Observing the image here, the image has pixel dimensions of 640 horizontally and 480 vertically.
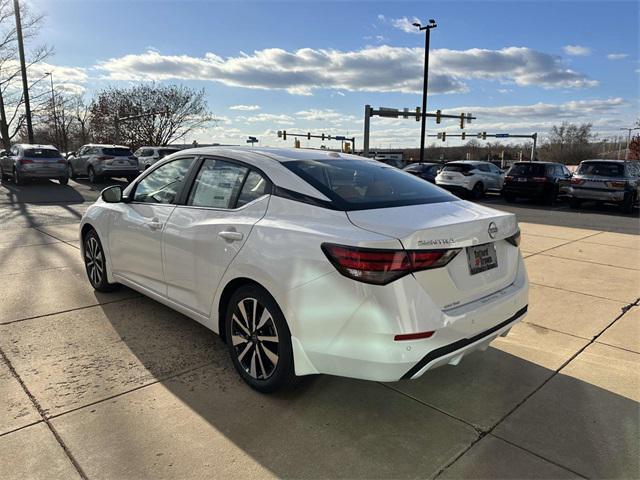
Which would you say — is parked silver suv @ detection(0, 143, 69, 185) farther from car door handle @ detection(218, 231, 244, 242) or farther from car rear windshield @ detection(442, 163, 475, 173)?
car door handle @ detection(218, 231, 244, 242)

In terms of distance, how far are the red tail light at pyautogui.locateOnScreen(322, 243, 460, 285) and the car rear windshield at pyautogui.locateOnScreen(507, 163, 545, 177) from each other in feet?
57.9

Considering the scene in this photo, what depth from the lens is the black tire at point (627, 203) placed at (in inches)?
600

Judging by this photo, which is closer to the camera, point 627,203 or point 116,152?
point 627,203

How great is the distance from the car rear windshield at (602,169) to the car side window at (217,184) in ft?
52.6

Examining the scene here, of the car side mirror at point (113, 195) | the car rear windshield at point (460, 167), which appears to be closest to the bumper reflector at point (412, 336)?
the car side mirror at point (113, 195)

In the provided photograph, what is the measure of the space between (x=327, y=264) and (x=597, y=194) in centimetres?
1622

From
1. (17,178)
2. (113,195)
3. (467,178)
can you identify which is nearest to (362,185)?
(113,195)

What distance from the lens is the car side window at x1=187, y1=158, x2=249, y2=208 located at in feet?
11.0

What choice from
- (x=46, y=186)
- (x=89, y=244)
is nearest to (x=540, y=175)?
(x=89, y=244)

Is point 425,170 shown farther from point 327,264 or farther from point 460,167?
point 327,264

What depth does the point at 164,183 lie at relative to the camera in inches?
161

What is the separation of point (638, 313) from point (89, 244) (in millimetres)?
5738

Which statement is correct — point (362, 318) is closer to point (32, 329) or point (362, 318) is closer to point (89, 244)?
point (32, 329)

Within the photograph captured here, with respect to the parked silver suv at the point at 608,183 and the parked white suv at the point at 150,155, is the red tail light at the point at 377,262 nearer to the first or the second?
the parked silver suv at the point at 608,183
